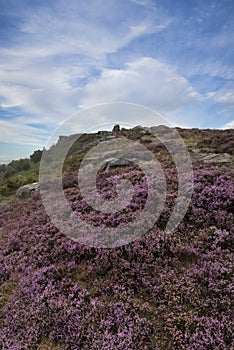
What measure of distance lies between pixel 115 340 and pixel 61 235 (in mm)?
4546

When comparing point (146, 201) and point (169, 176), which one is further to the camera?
point (169, 176)

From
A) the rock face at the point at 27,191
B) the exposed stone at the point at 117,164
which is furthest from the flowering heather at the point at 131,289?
the rock face at the point at 27,191

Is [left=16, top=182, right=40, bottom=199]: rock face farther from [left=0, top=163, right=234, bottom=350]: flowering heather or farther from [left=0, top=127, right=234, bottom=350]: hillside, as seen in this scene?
[left=0, top=163, right=234, bottom=350]: flowering heather

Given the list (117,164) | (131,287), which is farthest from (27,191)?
(131,287)

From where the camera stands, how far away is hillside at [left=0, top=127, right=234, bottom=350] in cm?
500

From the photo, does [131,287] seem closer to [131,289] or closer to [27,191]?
[131,289]

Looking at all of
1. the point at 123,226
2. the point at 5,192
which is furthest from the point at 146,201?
the point at 5,192

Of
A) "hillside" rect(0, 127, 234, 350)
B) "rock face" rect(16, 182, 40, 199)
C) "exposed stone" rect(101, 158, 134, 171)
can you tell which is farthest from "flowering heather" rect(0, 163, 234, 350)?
"rock face" rect(16, 182, 40, 199)

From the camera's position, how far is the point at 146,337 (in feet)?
16.1

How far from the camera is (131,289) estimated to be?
19.7 feet

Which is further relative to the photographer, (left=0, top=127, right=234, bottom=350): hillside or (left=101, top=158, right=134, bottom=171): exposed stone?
(left=101, top=158, right=134, bottom=171): exposed stone

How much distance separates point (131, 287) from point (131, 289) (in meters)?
0.12

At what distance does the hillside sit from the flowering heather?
0.07ft

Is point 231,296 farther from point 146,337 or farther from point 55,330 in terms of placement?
point 55,330
